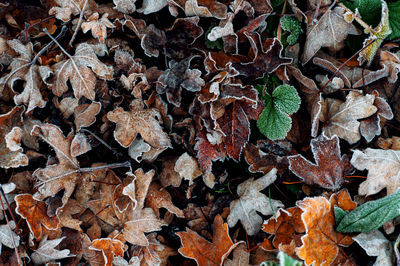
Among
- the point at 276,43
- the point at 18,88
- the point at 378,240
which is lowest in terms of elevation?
the point at 378,240

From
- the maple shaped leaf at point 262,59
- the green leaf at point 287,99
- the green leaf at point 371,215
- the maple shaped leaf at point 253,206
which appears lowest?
the maple shaped leaf at point 253,206

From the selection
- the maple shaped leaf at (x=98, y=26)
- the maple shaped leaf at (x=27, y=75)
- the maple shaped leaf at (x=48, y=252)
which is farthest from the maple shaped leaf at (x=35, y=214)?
the maple shaped leaf at (x=98, y=26)

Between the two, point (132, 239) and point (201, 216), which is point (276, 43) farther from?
point (132, 239)

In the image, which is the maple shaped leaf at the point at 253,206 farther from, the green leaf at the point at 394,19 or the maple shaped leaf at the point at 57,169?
the green leaf at the point at 394,19

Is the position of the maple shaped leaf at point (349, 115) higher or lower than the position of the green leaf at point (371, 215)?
higher

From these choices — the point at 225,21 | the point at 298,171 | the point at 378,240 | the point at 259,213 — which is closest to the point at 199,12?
the point at 225,21

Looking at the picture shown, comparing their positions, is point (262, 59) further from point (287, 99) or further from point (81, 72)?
point (81, 72)
